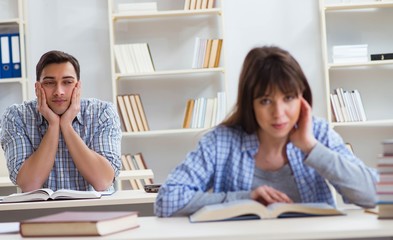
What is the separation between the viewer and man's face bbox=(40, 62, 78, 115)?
3.25 m

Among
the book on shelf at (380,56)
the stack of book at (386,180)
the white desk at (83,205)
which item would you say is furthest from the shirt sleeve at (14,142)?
the book on shelf at (380,56)

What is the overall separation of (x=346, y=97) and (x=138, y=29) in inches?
59.2

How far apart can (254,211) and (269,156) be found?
301 millimetres

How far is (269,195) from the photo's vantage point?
1.96m

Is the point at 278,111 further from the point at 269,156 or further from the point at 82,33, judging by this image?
the point at 82,33

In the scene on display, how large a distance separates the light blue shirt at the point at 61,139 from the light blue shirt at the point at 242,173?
1.12 m

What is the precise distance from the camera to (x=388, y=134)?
17.7 ft

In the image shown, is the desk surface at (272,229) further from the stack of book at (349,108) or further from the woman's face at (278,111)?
the stack of book at (349,108)

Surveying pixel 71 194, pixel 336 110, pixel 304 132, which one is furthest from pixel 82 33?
pixel 304 132

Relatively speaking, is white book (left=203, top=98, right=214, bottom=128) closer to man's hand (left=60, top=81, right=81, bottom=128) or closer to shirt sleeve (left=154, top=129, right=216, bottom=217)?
man's hand (left=60, top=81, right=81, bottom=128)

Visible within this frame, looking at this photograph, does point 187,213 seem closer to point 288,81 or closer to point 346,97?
point 288,81

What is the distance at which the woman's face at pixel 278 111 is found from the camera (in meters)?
1.99

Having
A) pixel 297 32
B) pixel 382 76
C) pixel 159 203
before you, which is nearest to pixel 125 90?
pixel 297 32

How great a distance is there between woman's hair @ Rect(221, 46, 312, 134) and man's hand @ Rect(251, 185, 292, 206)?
22cm
